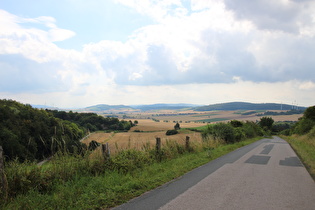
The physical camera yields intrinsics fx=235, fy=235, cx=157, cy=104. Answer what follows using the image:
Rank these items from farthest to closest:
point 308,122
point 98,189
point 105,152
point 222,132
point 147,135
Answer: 1. point 308,122
2. point 147,135
3. point 222,132
4. point 105,152
5. point 98,189

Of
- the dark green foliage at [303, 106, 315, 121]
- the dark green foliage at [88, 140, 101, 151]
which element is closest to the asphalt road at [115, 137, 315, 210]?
the dark green foliage at [88, 140, 101, 151]

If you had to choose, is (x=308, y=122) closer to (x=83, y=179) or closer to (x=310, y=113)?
(x=310, y=113)

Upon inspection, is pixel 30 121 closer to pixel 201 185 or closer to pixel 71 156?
pixel 71 156

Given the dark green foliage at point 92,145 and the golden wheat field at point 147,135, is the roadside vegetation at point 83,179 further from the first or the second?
the golden wheat field at point 147,135

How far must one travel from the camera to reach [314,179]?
8.14 m

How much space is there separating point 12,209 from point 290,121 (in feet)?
372

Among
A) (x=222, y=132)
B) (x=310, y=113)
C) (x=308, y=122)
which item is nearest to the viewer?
(x=222, y=132)

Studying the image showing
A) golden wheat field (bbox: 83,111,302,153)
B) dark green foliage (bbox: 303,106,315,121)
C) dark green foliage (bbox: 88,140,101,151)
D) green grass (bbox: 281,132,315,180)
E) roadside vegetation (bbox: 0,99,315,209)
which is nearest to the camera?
roadside vegetation (bbox: 0,99,315,209)

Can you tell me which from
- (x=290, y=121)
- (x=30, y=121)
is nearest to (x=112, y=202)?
(x=30, y=121)

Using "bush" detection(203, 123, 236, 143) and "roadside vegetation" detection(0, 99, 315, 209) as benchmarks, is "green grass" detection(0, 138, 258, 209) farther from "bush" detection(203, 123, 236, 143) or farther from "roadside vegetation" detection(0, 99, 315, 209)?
"bush" detection(203, 123, 236, 143)

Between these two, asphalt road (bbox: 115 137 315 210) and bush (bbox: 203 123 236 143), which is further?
bush (bbox: 203 123 236 143)

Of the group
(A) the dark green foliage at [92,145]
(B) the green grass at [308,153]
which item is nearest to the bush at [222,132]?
(B) the green grass at [308,153]

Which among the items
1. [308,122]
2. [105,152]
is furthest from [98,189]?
[308,122]

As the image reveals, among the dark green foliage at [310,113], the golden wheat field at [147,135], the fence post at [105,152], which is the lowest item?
the golden wheat field at [147,135]
